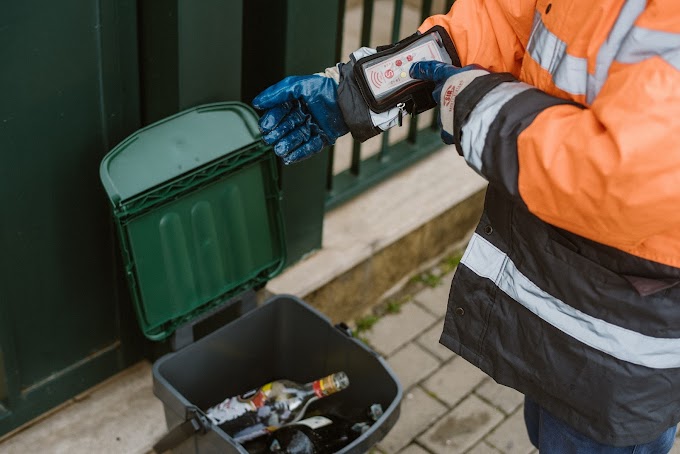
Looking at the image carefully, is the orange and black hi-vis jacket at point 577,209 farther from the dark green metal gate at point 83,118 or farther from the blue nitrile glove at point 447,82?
the dark green metal gate at point 83,118

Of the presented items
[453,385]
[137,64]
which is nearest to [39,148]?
[137,64]

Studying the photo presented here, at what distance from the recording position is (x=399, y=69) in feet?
6.86

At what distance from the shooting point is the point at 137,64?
2.48 m

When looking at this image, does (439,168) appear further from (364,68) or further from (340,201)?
(364,68)

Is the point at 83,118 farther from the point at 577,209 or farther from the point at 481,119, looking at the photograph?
the point at 577,209

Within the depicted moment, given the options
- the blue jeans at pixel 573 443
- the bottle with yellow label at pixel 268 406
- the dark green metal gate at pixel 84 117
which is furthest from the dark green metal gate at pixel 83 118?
the blue jeans at pixel 573 443

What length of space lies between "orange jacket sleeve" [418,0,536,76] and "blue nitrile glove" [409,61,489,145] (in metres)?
0.11

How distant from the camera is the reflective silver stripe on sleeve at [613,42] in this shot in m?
1.62

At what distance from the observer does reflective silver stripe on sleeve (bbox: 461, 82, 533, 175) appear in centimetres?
174

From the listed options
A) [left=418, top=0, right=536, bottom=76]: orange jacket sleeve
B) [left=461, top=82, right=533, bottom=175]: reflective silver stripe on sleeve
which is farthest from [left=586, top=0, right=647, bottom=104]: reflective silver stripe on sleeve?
[left=418, top=0, right=536, bottom=76]: orange jacket sleeve

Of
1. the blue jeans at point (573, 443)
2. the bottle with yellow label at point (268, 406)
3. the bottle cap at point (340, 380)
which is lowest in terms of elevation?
the bottle with yellow label at point (268, 406)

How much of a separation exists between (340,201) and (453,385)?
2.78 ft

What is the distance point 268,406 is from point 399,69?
1.08 m

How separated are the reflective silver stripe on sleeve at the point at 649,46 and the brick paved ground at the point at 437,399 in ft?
5.77
